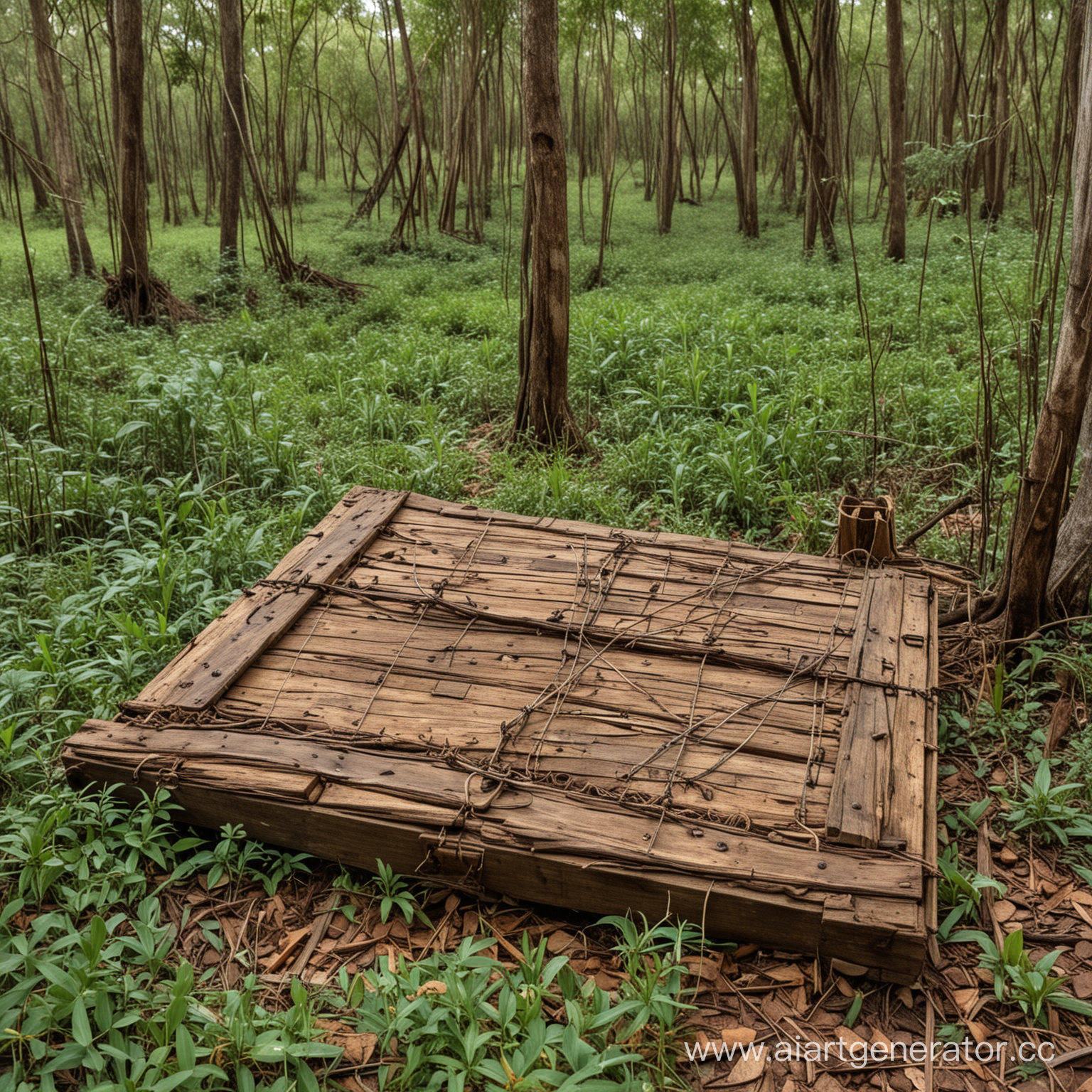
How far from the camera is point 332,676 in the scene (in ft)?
9.91

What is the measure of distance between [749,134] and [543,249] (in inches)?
502

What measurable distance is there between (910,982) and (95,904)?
2215 mm

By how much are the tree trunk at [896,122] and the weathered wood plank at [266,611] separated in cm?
1012

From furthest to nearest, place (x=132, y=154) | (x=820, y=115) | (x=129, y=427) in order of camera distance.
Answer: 1. (x=132, y=154)
2. (x=820, y=115)
3. (x=129, y=427)

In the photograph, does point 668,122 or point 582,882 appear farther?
point 668,122

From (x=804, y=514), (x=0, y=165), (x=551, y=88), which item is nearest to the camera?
(x=804, y=514)

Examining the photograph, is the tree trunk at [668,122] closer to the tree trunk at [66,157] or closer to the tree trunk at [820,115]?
the tree trunk at [820,115]

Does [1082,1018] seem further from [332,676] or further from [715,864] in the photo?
[332,676]

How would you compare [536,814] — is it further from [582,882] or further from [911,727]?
[911,727]

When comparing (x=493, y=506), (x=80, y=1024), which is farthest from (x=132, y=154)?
(x=80, y=1024)

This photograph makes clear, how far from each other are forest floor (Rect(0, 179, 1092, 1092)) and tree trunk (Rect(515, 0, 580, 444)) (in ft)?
1.16

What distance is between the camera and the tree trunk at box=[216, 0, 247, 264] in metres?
10.2

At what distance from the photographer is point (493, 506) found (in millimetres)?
4934

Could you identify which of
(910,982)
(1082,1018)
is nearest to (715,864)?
(910,982)
